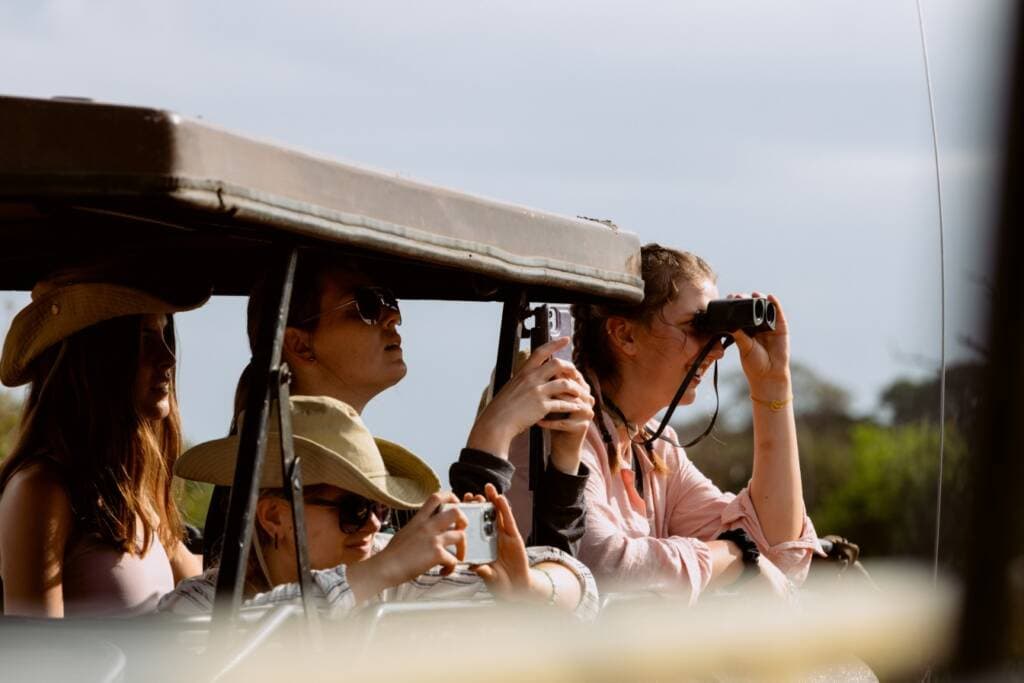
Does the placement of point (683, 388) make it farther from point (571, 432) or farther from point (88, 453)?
point (88, 453)

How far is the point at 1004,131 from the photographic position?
2.79ft

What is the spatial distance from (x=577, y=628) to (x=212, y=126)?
3.22 ft

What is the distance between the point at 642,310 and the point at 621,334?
8 cm

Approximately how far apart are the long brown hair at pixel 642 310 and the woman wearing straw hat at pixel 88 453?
1150 millimetres

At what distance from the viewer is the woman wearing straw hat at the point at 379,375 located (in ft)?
8.95

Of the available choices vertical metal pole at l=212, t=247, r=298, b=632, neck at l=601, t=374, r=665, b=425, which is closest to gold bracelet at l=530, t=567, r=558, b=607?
vertical metal pole at l=212, t=247, r=298, b=632

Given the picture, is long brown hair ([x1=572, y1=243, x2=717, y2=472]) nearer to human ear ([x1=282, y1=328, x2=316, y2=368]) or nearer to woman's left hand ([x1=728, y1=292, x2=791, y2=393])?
woman's left hand ([x1=728, y1=292, x2=791, y2=393])

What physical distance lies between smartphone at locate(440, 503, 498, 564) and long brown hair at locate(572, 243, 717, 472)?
3.94 feet

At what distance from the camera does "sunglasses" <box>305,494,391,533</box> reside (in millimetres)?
2590

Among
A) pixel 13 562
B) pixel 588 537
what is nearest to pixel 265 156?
pixel 13 562

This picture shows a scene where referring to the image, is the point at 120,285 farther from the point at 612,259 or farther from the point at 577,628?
the point at 577,628

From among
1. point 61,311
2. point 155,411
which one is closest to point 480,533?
point 155,411

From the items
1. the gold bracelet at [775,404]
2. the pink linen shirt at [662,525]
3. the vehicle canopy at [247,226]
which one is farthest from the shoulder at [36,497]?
the gold bracelet at [775,404]

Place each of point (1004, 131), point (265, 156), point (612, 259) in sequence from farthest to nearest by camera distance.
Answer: point (612, 259) → point (265, 156) → point (1004, 131)
